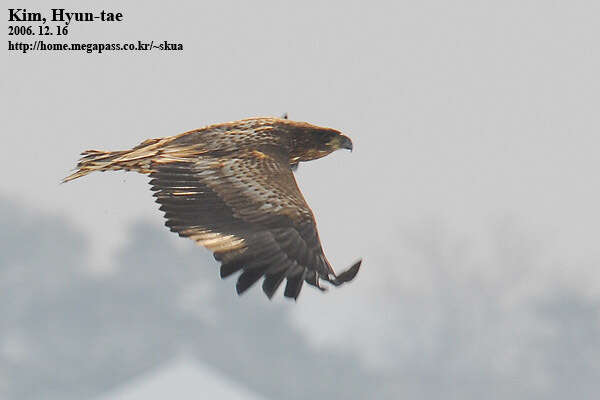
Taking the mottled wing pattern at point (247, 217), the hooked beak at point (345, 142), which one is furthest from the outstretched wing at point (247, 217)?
the hooked beak at point (345, 142)

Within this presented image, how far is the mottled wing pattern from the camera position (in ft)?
41.0

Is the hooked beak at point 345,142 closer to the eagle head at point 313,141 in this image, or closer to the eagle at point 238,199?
the eagle head at point 313,141

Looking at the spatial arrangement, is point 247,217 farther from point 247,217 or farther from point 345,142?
point 345,142

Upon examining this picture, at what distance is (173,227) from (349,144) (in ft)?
13.8

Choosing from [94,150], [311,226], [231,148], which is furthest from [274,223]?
[94,150]

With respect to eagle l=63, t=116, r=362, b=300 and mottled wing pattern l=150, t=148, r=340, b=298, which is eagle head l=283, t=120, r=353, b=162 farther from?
mottled wing pattern l=150, t=148, r=340, b=298

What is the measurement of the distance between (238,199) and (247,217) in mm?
332

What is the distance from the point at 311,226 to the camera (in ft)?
42.9

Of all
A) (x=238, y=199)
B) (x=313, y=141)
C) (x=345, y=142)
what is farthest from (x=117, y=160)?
(x=345, y=142)

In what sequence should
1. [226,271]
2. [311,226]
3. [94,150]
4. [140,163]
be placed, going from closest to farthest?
[226,271] → [311,226] → [140,163] → [94,150]

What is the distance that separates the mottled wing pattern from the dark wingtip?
8 cm

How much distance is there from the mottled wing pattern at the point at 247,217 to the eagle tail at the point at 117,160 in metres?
0.54

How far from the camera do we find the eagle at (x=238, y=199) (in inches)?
494

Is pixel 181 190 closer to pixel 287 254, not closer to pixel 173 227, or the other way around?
pixel 173 227
